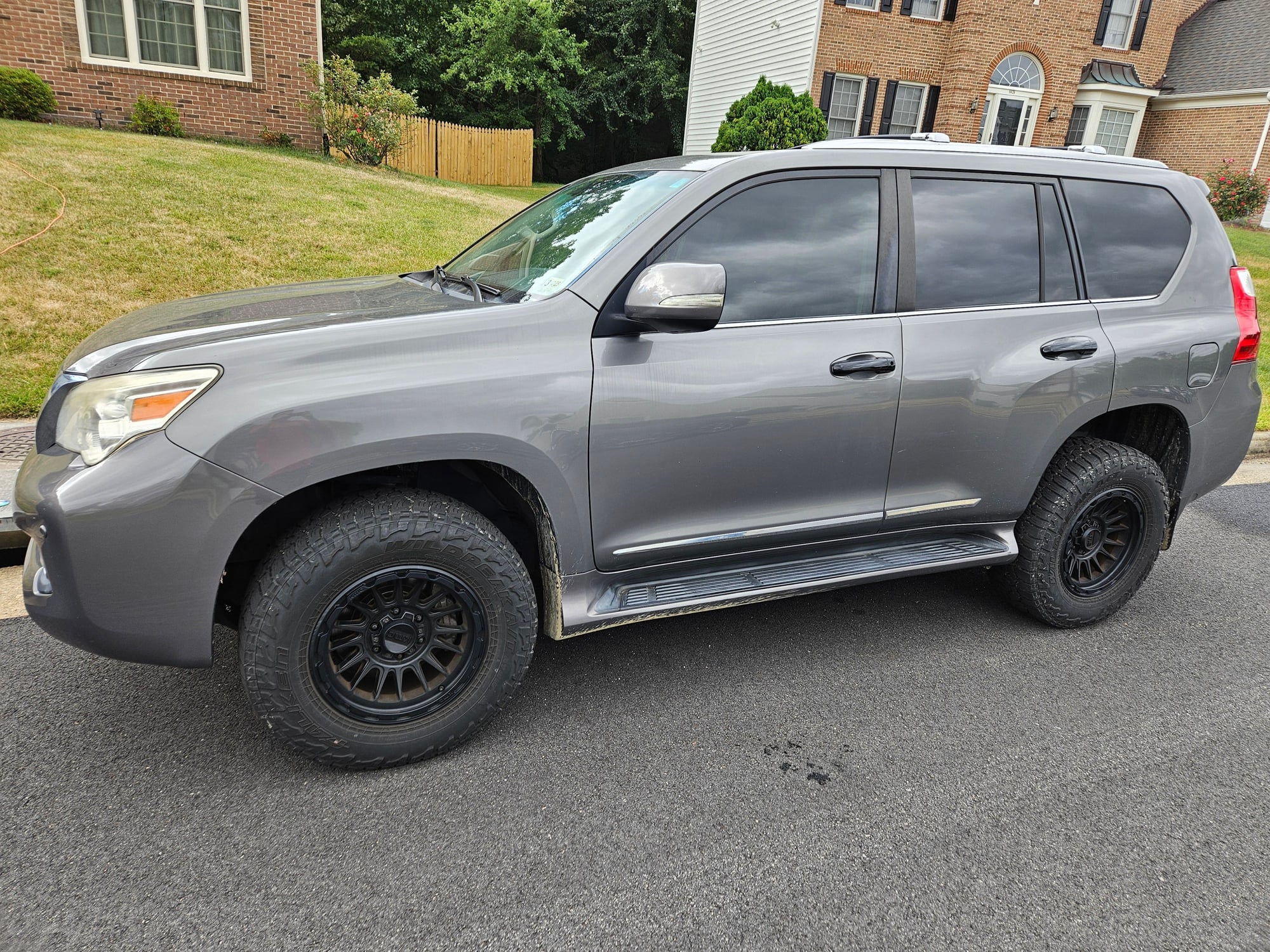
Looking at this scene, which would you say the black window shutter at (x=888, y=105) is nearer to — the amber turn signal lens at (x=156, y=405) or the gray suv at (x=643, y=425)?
the gray suv at (x=643, y=425)

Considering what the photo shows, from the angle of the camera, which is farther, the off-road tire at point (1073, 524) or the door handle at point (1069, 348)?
the off-road tire at point (1073, 524)

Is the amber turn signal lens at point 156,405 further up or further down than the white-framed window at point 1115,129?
further down

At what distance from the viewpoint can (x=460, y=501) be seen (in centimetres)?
271

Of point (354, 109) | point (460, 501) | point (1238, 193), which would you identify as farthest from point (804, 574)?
point (1238, 193)

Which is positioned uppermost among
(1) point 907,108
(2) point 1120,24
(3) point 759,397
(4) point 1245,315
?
(2) point 1120,24

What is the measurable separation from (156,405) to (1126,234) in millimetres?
3670

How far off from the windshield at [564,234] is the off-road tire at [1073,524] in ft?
6.53

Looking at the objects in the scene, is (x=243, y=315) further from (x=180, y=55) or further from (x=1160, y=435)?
(x=180, y=55)

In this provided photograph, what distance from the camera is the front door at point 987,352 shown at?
10.1 feet

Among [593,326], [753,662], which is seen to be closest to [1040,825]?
Answer: [753,662]

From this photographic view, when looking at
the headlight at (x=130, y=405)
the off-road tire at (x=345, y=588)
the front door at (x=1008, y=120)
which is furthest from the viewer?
the front door at (x=1008, y=120)

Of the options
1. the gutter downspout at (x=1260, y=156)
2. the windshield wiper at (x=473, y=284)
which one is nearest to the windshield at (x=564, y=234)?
the windshield wiper at (x=473, y=284)

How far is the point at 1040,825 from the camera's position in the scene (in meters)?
2.47

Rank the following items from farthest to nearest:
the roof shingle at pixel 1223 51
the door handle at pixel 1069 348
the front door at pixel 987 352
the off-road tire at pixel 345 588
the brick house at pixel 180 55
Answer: the roof shingle at pixel 1223 51 → the brick house at pixel 180 55 → the door handle at pixel 1069 348 → the front door at pixel 987 352 → the off-road tire at pixel 345 588
